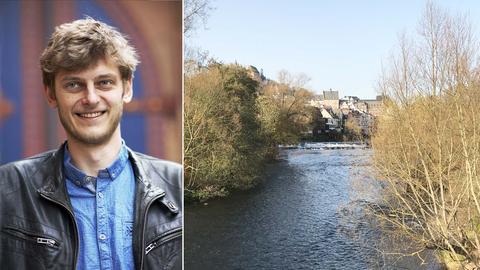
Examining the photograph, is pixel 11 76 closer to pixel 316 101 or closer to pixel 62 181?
pixel 62 181

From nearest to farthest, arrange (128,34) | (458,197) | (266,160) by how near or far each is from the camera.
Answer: (128,34), (458,197), (266,160)

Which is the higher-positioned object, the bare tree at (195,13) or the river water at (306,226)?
the bare tree at (195,13)

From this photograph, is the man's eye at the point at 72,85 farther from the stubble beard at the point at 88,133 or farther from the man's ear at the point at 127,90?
the man's ear at the point at 127,90

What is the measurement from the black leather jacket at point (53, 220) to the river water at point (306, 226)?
2.91m

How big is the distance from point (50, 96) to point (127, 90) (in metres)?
0.43

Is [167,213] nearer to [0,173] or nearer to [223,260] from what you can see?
[0,173]

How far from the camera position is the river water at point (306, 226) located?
17.3 feet

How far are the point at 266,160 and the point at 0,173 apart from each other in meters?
3.77

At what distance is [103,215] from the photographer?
2.53m

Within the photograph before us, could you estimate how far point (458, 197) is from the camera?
5016 mm

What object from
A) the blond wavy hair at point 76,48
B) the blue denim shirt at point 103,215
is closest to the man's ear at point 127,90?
the blond wavy hair at point 76,48

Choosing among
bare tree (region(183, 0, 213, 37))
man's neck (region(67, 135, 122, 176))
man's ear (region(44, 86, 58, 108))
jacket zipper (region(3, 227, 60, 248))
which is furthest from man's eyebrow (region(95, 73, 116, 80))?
bare tree (region(183, 0, 213, 37))

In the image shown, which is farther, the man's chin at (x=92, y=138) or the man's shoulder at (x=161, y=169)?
the man's shoulder at (x=161, y=169)

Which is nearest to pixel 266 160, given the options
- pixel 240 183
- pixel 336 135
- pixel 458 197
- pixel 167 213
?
pixel 240 183
